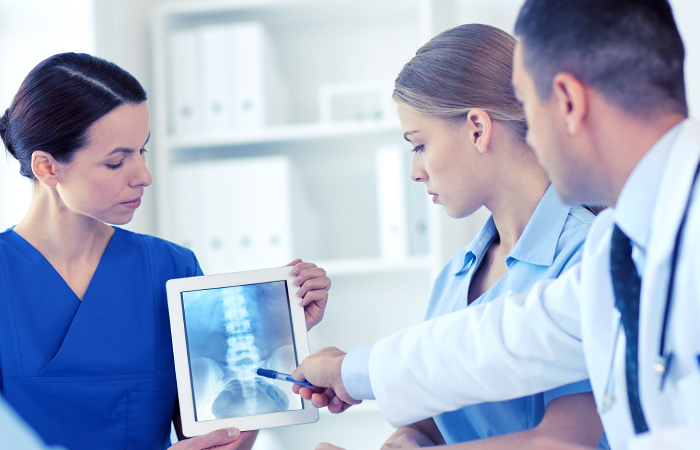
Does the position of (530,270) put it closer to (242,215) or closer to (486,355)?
(486,355)

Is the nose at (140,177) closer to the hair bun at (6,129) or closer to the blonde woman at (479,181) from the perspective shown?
the hair bun at (6,129)

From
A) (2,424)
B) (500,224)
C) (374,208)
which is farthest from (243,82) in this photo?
(2,424)

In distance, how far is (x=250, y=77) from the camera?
2.17 metres

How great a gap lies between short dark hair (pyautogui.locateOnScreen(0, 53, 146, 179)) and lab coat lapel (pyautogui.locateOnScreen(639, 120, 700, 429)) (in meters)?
0.96

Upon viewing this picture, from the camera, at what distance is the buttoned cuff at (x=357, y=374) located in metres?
0.92

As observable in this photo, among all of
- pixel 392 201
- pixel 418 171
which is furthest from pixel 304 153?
pixel 418 171

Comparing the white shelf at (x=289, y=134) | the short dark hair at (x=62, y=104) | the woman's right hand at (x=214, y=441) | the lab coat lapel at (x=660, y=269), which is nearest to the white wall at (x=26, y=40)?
the white shelf at (x=289, y=134)

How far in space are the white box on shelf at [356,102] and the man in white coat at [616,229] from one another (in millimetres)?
1508

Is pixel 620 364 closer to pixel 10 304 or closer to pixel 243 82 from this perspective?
pixel 10 304

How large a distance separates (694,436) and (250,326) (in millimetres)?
757

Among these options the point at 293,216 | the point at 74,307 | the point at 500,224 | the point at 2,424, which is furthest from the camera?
the point at 293,216

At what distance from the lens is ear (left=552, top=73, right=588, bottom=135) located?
26.3 inches

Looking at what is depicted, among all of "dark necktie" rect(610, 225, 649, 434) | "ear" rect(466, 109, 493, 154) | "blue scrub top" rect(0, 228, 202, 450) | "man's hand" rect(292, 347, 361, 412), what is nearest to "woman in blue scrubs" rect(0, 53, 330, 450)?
"blue scrub top" rect(0, 228, 202, 450)

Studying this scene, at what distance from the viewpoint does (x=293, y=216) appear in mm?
2156
